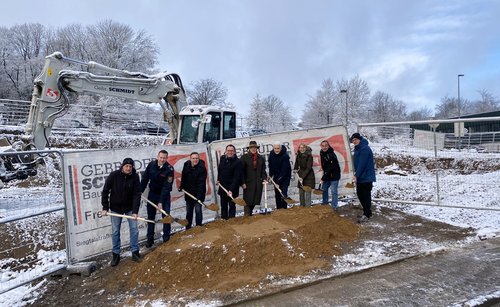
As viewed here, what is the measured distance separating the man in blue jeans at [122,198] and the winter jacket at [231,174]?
2.04 meters

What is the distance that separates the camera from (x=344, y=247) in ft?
20.4

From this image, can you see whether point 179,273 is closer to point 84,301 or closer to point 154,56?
point 84,301

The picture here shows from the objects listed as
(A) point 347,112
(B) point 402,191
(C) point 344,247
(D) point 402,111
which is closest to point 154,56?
(A) point 347,112

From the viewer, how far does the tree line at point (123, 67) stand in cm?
4847

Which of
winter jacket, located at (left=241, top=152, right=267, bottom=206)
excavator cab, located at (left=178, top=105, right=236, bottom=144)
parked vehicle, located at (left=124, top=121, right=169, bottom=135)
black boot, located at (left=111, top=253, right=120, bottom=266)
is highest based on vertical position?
parked vehicle, located at (left=124, top=121, right=169, bottom=135)

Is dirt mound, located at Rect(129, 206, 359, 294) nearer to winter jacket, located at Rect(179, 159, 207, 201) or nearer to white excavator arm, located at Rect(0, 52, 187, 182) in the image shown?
winter jacket, located at Rect(179, 159, 207, 201)

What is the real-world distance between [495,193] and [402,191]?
9.63ft

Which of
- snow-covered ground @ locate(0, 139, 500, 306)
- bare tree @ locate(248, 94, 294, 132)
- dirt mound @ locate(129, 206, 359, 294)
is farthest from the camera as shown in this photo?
bare tree @ locate(248, 94, 294, 132)

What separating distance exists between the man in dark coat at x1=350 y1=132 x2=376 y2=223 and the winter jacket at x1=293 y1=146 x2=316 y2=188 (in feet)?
3.44

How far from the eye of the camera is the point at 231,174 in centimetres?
755

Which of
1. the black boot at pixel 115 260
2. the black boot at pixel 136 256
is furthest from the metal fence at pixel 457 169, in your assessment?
the black boot at pixel 115 260

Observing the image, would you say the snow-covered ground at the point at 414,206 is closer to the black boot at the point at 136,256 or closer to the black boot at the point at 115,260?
the black boot at the point at 115,260

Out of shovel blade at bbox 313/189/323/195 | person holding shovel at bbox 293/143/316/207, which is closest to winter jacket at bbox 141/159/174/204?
person holding shovel at bbox 293/143/316/207

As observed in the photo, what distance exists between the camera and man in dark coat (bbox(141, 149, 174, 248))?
6508 mm
